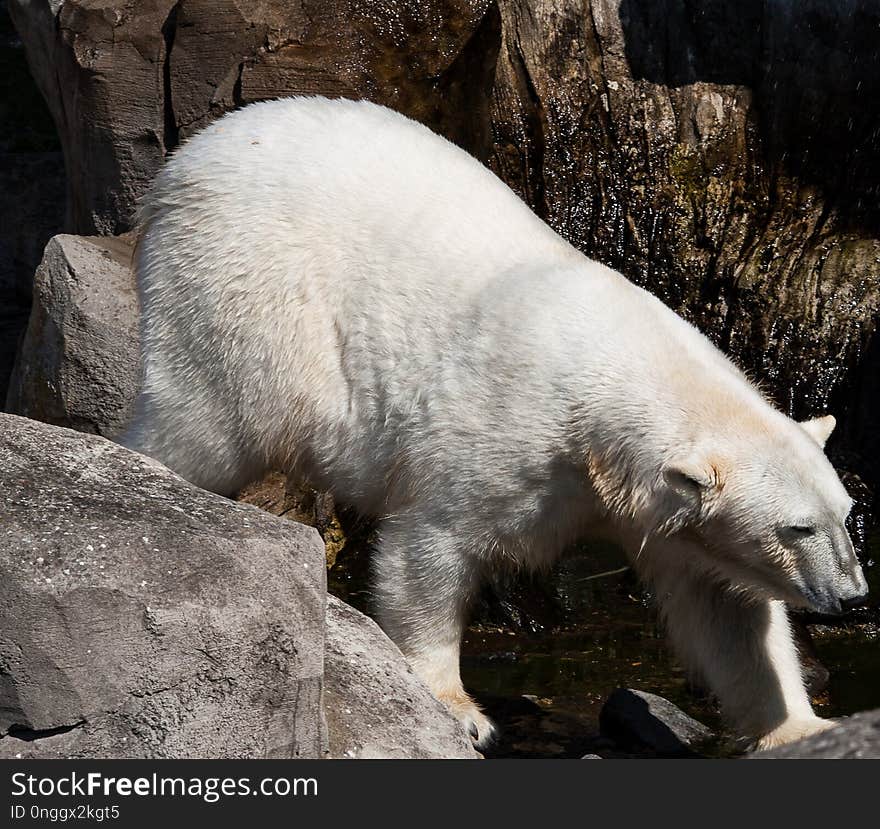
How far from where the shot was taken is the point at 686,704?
A: 626 cm

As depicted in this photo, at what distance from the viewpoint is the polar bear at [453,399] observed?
4.71 metres

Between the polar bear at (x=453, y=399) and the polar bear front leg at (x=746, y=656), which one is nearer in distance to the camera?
the polar bear at (x=453, y=399)

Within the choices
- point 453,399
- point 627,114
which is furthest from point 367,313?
point 627,114

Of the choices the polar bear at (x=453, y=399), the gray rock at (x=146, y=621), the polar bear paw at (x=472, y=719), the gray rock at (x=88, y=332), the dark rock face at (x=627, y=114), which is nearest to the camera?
the gray rock at (x=146, y=621)

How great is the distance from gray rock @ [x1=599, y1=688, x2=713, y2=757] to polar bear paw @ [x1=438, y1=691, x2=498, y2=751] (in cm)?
61

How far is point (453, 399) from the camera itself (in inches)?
194

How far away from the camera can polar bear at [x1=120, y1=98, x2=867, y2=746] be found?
4.71 m

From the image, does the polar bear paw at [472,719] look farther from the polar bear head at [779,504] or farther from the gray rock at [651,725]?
the polar bear head at [779,504]

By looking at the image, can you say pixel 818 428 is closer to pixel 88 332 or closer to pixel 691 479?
pixel 691 479

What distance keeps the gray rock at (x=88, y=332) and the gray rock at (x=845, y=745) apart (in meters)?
4.65

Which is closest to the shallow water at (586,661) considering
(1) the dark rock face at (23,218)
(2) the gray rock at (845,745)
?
(2) the gray rock at (845,745)

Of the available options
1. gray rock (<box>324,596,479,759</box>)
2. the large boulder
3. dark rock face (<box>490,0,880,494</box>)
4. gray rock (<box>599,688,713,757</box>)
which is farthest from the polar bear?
dark rock face (<box>490,0,880,494</box>)

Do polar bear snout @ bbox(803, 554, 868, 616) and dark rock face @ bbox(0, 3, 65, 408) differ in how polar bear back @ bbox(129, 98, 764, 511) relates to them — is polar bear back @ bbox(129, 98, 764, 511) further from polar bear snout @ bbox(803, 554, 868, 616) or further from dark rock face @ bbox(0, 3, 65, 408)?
dark rock face @ bbox(0, 3, 65, 408)
